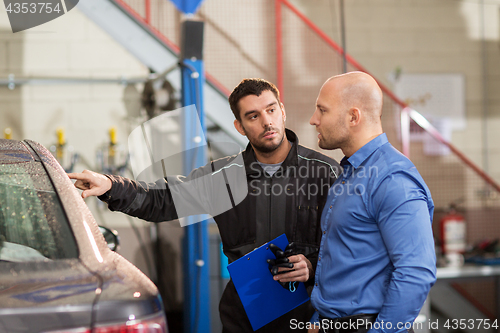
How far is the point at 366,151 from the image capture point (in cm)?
151

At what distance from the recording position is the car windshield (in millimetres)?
1264

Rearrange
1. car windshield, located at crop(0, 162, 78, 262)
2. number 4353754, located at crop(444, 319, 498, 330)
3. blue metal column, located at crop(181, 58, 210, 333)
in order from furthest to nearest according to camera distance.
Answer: number 4353754, located at crop(444, 319, 498, 330) < blue metal column, located at crop(181, 58, 210, 333) < car windshield, located at crop(0, 162, 78, 262)

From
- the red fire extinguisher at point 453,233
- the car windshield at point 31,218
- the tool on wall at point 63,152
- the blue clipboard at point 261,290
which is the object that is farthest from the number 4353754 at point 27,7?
the red fire extinguisher at point 453,233

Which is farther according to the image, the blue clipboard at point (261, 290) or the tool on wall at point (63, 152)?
the tool on wall at point (63, 152)

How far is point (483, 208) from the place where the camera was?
188 inches

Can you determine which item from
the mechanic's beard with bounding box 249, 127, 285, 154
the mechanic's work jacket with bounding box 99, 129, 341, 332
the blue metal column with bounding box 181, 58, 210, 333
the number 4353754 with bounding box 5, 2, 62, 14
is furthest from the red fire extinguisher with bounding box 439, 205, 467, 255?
the number 4353754 with bounding box 5, 2, 62, 14

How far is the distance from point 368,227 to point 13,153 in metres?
1.15

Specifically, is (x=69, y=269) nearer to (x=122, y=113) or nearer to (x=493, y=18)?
(x=122, y=113)

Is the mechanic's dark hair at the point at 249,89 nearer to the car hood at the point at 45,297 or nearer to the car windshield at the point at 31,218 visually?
the car windshield at the point at 31,218

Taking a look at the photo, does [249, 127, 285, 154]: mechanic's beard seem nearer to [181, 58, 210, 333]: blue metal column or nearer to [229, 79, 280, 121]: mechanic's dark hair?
[229, 79, 280, 121]: mechanic's dark hair

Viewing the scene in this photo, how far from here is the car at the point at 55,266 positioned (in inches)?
37.0

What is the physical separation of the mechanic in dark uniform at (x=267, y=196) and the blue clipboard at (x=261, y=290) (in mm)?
93

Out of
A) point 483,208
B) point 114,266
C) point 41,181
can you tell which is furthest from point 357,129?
point 483,208

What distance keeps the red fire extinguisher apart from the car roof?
3672mm
